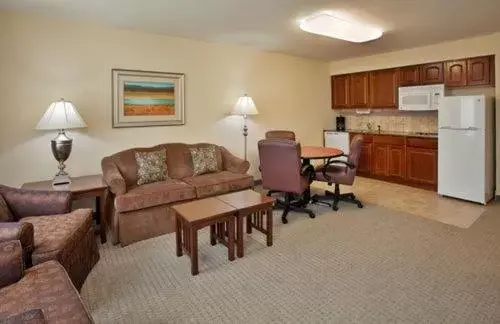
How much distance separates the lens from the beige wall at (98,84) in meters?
3.52

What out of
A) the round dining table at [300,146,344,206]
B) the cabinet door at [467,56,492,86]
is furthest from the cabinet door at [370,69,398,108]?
the round dining table at [300,146,344,206]

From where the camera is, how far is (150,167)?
3955mm

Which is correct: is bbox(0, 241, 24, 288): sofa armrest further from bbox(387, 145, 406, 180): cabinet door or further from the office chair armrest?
bbox(387, 145, 406, 180): cabinet door

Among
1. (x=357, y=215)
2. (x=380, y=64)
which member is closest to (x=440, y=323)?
(x=357, y=215)

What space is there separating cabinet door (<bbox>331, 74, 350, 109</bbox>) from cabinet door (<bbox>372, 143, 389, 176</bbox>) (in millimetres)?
1225

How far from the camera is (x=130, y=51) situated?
4.21 m

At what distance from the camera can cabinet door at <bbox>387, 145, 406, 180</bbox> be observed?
562 cm

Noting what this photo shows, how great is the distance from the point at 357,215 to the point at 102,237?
3.05 meters

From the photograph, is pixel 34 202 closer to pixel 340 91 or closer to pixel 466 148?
pixel 466 148

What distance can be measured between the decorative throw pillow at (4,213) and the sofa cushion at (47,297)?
909 mm

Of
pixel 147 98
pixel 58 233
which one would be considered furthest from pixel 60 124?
pixel 58 233

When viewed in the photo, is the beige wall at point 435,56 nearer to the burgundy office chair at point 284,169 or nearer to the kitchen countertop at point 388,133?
the kitchen countertop at point 388,133

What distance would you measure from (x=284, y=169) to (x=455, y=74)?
338 cm

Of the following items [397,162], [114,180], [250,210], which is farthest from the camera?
[397,162]
